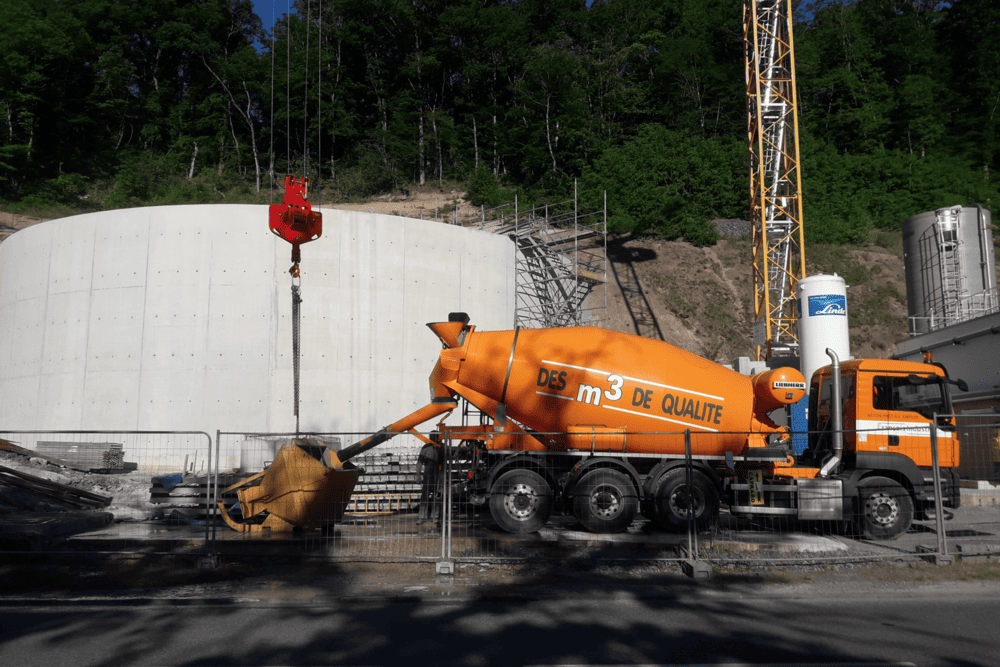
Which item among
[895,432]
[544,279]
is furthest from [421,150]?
[895,432]

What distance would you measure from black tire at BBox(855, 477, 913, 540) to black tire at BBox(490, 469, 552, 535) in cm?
471

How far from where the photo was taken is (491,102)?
56719 mm

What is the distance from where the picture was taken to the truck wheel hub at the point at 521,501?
11.1m

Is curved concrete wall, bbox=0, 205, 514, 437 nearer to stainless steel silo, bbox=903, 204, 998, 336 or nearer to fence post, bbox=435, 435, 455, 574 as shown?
fence post, bbox=435, 435, 455, 574

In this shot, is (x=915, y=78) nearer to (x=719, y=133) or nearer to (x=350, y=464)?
(x=719, y=133)

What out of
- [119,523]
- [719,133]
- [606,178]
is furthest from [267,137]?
[119,523]

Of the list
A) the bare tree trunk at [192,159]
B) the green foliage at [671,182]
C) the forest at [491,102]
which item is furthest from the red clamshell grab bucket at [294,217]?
the bare tree trunk at [192,159]

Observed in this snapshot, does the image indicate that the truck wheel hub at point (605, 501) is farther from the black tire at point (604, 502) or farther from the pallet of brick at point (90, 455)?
the pallet of brick at point (90, 455)

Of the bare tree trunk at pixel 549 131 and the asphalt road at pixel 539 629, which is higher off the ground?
the bare tree trunk at pixel 549 131

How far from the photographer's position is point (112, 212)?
22828 millimetres

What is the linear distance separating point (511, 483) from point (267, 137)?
172 feet

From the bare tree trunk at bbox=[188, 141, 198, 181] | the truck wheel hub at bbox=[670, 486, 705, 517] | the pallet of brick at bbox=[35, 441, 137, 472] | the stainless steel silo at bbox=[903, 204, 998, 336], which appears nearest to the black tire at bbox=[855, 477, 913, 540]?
the truck wheel hub at bbox=[670, 486, 705, 517]

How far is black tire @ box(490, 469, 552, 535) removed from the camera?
11.1 metres

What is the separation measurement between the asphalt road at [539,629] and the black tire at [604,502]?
318cm
